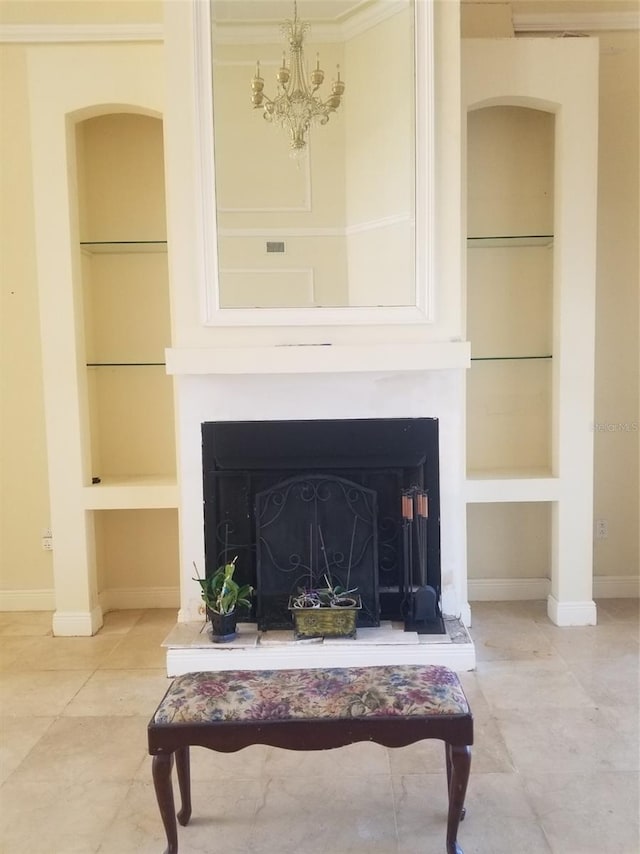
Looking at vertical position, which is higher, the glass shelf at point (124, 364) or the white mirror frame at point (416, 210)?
the white mirror frame at point (416, 210)

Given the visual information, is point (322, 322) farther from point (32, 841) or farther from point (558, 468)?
point (32, 841)

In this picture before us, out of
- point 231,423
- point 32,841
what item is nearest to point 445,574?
point 231,423

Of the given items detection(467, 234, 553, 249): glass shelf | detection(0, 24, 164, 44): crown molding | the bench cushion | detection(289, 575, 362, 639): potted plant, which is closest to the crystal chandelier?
detection(0, 24, 164, 44): crown molding

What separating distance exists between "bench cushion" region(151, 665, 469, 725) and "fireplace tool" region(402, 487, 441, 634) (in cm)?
103

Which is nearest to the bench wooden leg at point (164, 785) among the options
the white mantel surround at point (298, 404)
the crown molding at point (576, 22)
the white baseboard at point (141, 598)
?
the white mantel surround at point (298, 404)

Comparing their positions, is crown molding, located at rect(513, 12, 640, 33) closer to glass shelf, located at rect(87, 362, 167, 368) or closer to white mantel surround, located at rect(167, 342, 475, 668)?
white mantel surround, located at rect(167, 342, 475, 668)

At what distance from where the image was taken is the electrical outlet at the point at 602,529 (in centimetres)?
380

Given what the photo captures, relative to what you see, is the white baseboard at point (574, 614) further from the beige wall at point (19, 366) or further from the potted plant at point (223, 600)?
the beige wall at point (19, 366)

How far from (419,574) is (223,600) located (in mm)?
925

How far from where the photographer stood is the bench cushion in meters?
1.77

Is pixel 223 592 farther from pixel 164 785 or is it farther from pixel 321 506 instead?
pixel 164 785

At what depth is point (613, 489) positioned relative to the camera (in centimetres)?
378

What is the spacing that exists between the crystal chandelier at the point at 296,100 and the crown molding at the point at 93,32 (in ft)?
2.34

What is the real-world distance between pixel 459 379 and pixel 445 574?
95 cm
